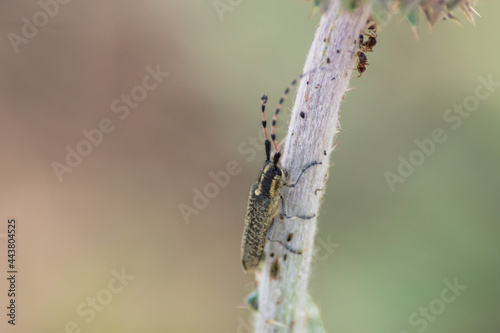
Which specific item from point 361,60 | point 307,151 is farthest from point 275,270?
point 361,60

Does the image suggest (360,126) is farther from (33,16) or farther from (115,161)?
(33,16)

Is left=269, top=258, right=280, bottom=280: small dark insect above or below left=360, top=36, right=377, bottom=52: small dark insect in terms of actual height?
below

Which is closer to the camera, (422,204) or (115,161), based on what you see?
(422,204)

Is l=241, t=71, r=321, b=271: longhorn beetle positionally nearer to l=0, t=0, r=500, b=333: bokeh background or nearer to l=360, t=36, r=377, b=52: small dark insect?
l=360, t=36, r=377, b=52: small dark insect

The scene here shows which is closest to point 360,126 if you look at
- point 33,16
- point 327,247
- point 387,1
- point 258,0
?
point 327,247

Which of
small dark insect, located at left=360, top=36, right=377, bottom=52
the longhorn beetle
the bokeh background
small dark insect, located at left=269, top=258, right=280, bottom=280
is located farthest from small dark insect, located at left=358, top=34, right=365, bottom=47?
the bokeh background

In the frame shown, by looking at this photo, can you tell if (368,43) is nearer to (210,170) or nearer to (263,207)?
(263,207)
